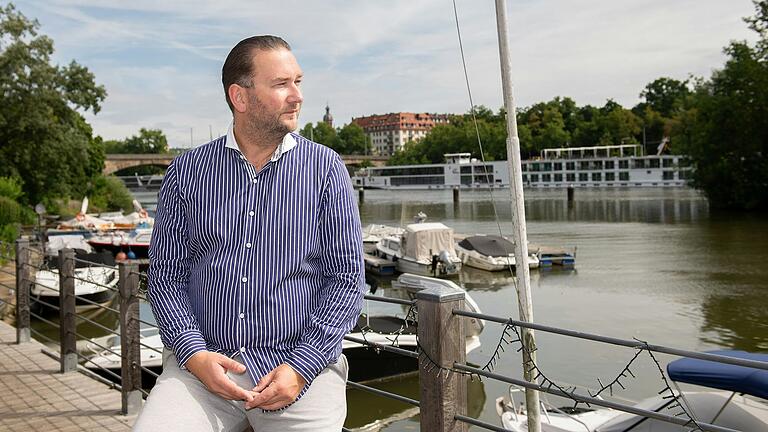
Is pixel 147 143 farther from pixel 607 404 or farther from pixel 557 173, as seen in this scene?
pixel 607 404

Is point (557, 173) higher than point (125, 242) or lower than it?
higher

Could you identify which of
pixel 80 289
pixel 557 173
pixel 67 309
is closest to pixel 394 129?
pixel 557 173

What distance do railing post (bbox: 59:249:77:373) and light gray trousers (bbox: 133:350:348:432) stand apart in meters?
3.88

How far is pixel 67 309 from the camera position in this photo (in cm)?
577

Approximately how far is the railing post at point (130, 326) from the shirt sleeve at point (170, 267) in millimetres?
2452

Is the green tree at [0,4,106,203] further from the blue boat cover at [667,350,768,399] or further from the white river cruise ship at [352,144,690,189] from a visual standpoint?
the white river cruise ship at [352,144,690,189]

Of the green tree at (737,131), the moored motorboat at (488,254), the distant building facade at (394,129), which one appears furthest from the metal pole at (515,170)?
the distant building facade at (394,129)

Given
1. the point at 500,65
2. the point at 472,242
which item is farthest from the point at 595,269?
the point at 500,65

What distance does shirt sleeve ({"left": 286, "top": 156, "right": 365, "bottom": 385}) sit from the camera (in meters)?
2.10

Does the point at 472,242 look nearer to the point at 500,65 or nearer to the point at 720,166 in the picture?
the point at 500,65

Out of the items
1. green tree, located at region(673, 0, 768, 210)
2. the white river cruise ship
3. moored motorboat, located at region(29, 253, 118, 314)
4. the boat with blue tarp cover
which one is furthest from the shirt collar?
the white river cruise ship

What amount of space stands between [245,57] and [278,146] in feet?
0.96

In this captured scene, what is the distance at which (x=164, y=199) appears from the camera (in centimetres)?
230

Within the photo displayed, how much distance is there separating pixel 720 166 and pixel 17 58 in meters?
43.9
